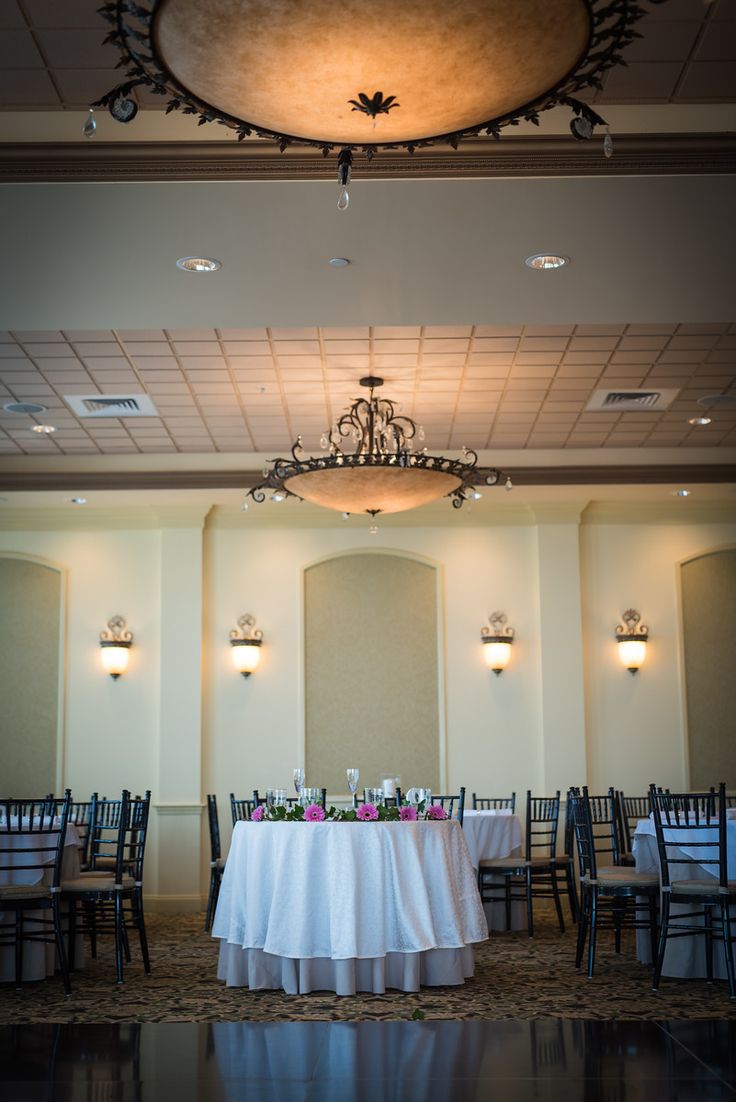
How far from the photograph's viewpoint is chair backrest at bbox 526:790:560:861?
9.37m

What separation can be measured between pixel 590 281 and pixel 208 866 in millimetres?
7037

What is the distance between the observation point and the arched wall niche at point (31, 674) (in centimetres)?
1141

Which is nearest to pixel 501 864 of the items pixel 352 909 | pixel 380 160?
pixel 352 909

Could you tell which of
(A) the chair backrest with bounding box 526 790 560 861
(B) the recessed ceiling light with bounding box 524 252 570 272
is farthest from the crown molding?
(A) the chair backrest with bounding box 526 790 560 861

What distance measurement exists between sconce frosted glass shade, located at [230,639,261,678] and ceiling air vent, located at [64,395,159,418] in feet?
9.74

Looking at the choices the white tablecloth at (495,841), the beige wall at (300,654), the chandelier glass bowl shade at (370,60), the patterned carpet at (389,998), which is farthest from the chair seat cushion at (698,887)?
the beige wall at (300,654)

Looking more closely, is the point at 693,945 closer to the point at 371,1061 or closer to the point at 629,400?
the point at 371,1061

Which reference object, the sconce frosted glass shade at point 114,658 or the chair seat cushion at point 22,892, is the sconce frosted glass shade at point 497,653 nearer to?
the sconce frosted glass shade at point 114,658

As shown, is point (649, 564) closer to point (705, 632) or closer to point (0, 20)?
point (705, 632)

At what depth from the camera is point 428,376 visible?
8.34 metres

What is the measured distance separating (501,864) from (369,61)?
6.79 metres

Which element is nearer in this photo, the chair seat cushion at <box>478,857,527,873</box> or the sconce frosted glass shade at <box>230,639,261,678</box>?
the chair seat cushion at <box>478,857,527,873</box>

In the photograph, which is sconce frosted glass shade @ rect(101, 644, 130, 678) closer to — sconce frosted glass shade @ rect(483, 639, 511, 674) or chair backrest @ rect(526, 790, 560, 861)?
sconce frosted glass shade @ rect(483, 639, 511, 674)

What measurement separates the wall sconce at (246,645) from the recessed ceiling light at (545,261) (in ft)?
19.6
